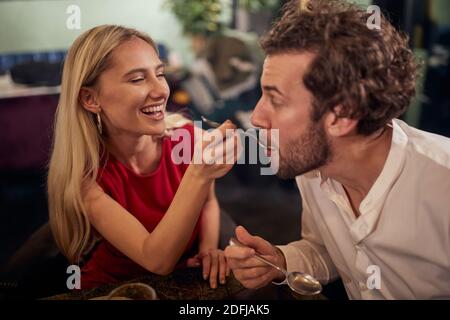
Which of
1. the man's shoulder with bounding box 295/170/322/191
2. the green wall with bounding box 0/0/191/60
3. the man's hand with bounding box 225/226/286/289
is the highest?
the green wall with bounding box 0/0/191/60

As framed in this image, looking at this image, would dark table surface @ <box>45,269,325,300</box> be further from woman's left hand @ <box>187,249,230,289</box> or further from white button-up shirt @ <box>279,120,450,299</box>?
white button-up shirt @ <box>279,120,450,299</box>

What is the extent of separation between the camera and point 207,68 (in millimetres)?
1805

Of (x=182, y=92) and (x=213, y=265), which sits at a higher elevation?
(x=182, y=92)

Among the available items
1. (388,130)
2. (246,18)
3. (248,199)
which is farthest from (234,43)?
(388,130)

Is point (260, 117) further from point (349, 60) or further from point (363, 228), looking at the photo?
point (363, 228)

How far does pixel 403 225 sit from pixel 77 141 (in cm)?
78

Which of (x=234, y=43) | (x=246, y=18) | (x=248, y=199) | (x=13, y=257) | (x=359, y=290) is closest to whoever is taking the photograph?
(x=359, y=290)

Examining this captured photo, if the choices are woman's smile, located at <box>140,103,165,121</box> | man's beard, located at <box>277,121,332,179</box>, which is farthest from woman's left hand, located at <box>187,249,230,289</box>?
woman's smile, located at <box>140,103,165,121</box>

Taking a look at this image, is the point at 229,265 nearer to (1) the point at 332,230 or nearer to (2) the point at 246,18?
(1) the point at 332,230

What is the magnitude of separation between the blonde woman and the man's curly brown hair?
0.23 m

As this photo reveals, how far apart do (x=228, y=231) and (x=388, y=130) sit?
54 cm

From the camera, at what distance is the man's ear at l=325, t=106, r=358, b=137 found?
39.1 inches

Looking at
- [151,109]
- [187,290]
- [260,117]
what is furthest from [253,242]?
[151,109]

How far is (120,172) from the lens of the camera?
115cm
